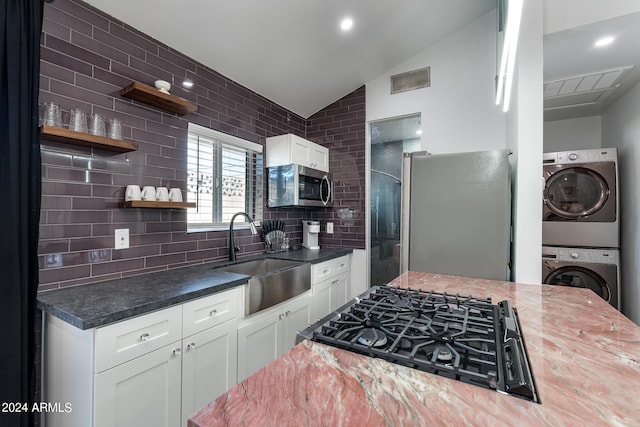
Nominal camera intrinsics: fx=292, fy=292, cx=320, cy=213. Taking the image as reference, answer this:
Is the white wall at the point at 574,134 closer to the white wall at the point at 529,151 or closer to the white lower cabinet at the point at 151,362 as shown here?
the white wall at the point at 529,151

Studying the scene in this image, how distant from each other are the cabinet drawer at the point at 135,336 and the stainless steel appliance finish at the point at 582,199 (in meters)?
3.14

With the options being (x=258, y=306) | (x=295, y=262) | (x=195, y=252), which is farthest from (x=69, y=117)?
(x=295, y=262)

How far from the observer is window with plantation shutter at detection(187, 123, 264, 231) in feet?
7.72

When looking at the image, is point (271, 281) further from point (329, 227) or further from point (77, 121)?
point (329, 227)

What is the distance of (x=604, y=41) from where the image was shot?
1883 mm

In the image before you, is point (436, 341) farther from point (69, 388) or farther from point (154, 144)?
point (154, 144)

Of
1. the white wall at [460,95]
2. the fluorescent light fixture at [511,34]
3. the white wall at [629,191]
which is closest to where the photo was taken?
the fluorescent light fixture at [511,34]

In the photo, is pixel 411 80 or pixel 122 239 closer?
pixel 122 239

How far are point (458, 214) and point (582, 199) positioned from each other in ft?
4.72

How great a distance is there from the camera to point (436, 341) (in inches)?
33.9

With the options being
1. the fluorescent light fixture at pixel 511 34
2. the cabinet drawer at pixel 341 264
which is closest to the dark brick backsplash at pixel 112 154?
the cabinet drawer at pixel 341 264

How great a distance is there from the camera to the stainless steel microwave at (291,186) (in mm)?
2938

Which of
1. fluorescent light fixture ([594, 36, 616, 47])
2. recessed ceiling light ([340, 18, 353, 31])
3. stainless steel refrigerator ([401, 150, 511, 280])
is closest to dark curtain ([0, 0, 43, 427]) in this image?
recessed ceiling light ([340, 18, 353, 31])

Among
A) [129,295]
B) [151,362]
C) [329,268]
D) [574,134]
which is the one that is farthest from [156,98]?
[574,134]
